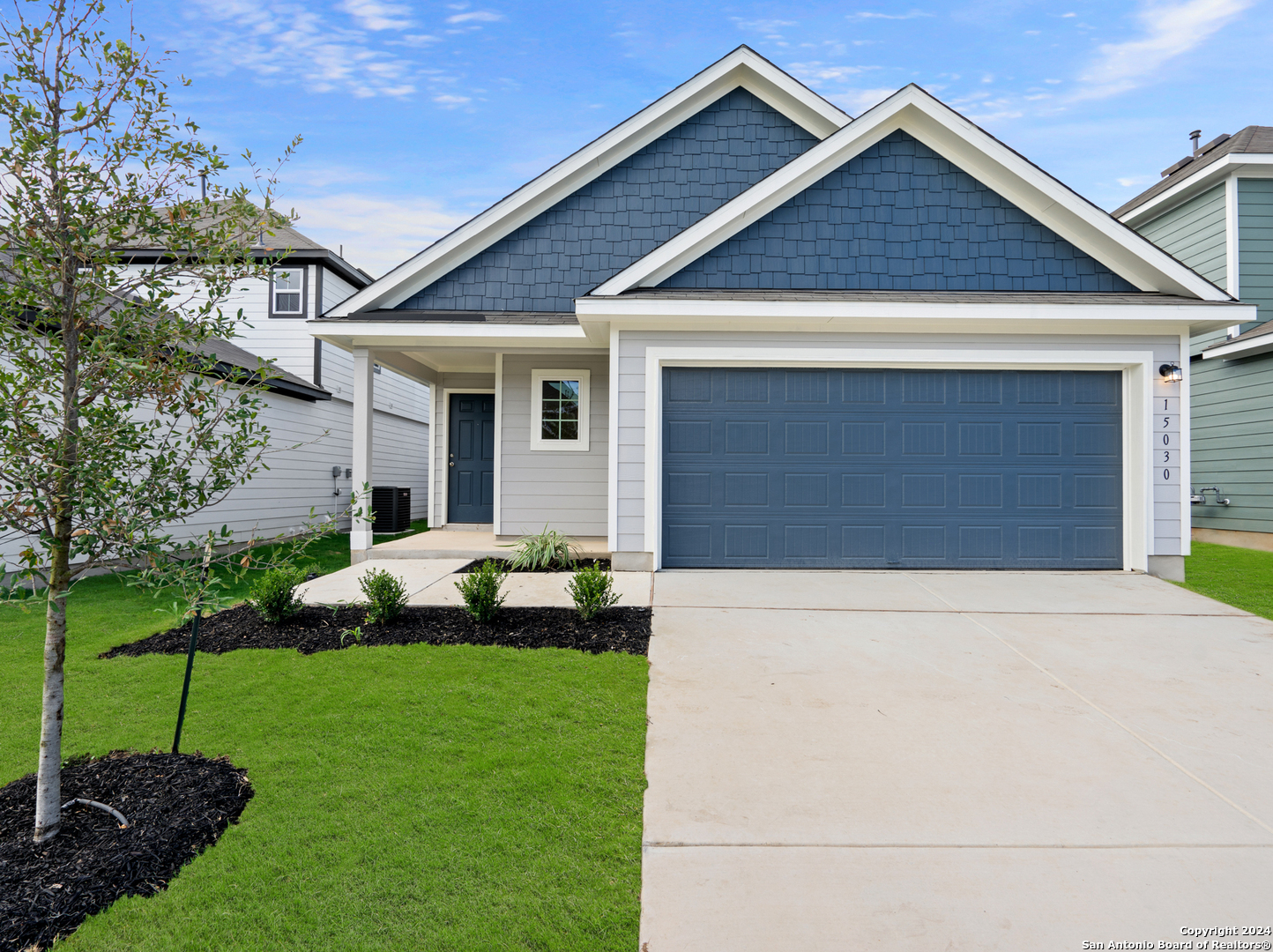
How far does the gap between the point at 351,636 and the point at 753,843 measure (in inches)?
149

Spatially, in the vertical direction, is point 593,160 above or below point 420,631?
above

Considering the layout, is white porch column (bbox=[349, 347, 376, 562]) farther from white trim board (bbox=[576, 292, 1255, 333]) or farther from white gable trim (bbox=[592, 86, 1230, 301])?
white gable trim (bbox=[592, 86, 1230, 301])

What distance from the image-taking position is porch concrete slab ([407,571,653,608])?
247 inches

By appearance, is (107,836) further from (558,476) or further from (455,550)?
(558,476)

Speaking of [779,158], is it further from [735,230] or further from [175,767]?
[175,767]

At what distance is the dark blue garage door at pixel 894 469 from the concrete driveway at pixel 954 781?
189 centimetres

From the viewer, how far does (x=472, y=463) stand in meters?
11.5

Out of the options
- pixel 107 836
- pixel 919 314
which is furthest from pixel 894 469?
pixel 107 836

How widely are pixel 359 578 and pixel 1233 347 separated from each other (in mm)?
14036

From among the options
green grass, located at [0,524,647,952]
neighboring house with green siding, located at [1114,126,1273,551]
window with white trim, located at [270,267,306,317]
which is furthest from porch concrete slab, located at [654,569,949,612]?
window with white trim, located at [270,267,306,317]

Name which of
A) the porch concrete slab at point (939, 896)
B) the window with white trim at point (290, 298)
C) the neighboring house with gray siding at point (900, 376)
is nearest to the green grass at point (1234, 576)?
the neighboring house with gray siding at point (900, 376)

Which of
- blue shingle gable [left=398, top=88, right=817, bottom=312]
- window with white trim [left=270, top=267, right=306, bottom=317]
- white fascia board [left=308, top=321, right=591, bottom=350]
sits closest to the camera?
white fascia board [left=308, top=321, right=591, bottom=350]

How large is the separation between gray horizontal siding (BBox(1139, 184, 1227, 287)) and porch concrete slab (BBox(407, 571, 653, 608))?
12085mm

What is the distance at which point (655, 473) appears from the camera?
7539 millimetres
